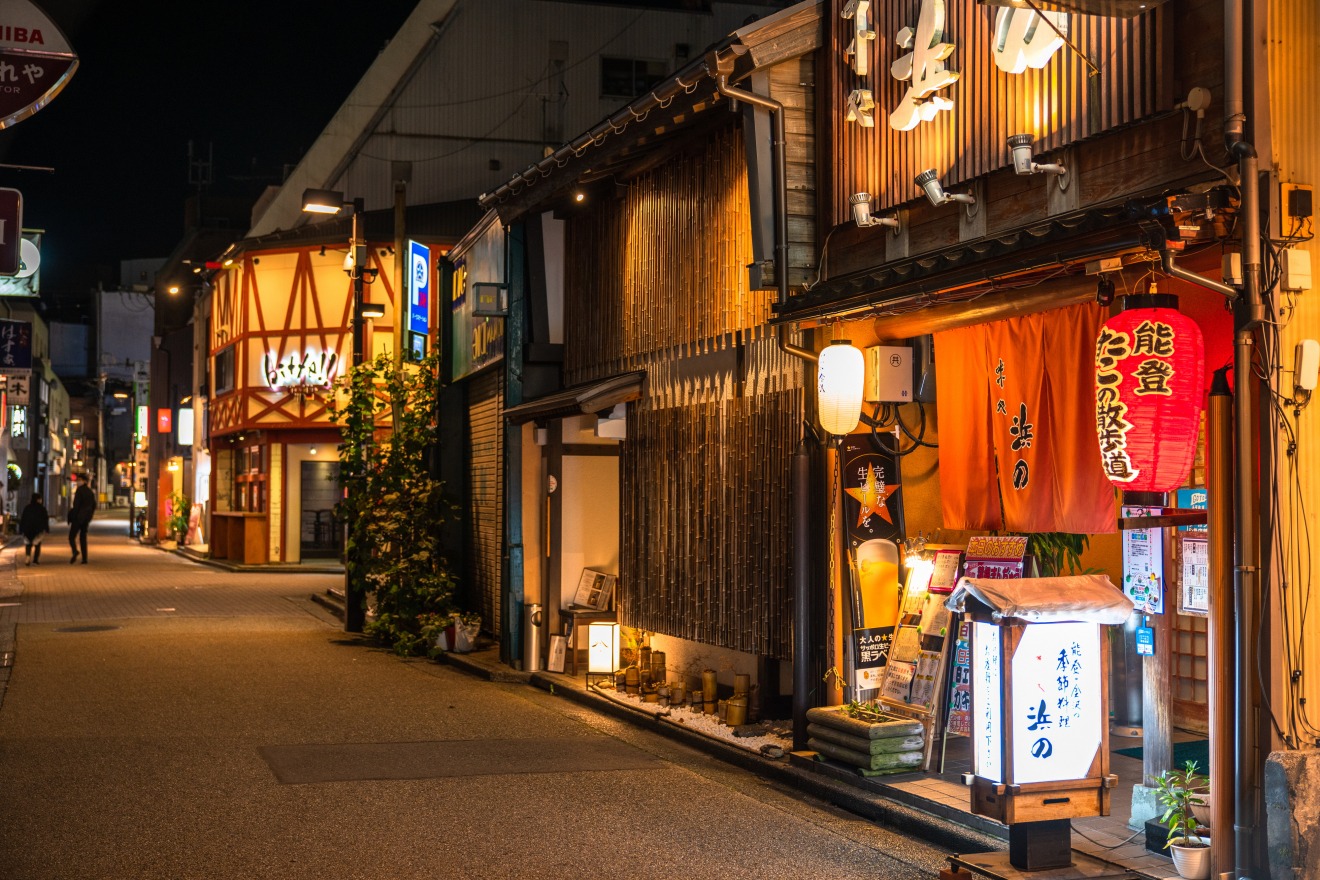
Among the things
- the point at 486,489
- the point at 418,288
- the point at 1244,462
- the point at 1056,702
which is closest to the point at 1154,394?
the point at 1244,462

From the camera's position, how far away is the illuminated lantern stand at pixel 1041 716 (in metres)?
7.42

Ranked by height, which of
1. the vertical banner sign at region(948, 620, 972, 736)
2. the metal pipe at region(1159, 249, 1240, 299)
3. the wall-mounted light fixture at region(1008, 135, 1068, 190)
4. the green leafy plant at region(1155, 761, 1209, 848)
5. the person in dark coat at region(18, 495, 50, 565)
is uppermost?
the wall-mounted light fixture at region(1008, 135, 1068, 190)

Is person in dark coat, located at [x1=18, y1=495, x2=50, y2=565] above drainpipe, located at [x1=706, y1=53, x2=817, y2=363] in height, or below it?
below

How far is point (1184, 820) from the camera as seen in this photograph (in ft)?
25.4

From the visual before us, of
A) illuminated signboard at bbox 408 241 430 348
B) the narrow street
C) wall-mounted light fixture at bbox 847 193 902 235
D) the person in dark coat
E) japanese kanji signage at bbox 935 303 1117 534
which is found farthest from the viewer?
the person in dark coat

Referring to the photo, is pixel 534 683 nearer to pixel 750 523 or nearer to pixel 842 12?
pixel 750 523

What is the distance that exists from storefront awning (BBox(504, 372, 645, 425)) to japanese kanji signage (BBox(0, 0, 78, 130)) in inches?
248

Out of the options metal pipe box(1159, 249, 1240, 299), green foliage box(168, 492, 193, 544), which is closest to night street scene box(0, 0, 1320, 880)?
metal pipe box(1159, 249, 1240, 299)

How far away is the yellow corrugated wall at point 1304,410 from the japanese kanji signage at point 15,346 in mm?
33123

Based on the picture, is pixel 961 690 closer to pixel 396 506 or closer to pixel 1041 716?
pixel 1041 716

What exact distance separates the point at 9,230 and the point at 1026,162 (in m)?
12.0

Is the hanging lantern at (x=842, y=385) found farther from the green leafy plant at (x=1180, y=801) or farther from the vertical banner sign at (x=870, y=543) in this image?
the green leafy plant at (x=1180, y=801)

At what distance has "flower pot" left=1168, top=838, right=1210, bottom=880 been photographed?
7449 mm

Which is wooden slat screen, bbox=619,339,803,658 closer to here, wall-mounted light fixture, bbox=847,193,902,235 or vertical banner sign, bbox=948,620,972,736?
wall-mounted light fixture, bbox=847,193,902,235
